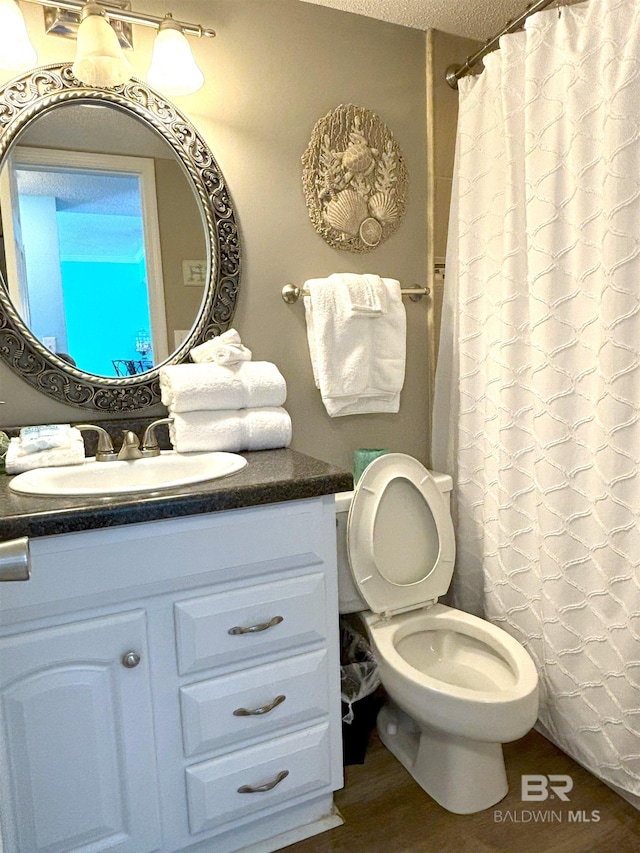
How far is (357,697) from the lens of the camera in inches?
63.6

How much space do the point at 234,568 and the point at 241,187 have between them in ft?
3.64

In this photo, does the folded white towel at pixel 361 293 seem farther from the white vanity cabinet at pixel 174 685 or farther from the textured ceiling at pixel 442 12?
the textured ceiling at pixel 442 12

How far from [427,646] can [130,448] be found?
1.00 meters

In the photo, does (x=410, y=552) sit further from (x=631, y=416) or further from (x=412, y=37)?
(x=412, y=37)

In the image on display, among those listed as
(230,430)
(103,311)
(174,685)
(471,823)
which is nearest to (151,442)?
(230,430)

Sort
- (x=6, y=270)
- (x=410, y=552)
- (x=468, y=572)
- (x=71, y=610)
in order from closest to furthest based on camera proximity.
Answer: (x=71, y=610), (x=6, y=270), (x=410, y=552), (x=468, y=572)

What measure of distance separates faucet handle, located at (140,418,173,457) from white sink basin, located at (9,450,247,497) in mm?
21

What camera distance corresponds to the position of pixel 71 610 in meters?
1.08

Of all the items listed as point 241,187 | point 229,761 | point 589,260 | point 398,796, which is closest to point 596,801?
point 398,796

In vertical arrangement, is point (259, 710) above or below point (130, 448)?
below

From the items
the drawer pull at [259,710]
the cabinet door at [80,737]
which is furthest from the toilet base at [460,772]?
the cabinet door at [80,737]

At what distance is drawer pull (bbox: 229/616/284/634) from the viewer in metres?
1.22

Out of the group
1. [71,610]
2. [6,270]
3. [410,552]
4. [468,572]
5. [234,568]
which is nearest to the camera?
[71,610]

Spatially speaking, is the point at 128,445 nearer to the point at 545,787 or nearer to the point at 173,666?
the point at 173,666
